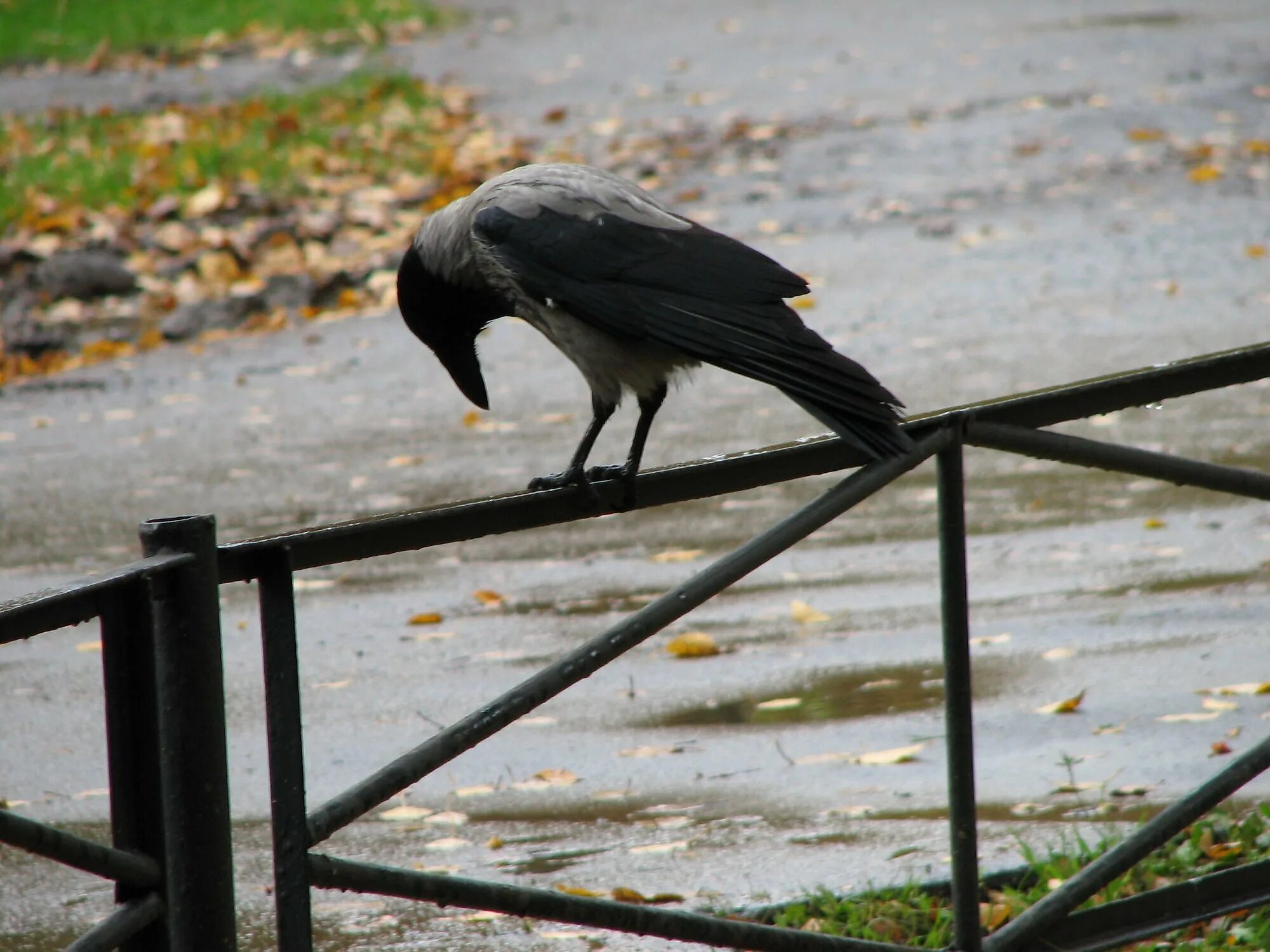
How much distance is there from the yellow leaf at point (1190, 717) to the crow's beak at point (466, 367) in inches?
94.7

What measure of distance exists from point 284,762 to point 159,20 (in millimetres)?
23801

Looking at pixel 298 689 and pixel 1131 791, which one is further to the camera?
pixel 1131 791

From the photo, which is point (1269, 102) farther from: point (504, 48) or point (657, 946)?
point (657, 946)

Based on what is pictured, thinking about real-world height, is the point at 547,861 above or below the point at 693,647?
below

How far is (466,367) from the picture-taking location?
4070 mm

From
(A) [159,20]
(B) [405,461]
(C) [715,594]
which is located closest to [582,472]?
(C) [715,594]

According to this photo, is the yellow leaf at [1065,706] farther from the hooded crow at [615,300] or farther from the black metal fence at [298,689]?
the black metal fence at [298,689]

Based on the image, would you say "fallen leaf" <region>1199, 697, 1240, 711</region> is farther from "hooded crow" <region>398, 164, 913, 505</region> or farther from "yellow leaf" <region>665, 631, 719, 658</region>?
"hooded crow" <region>398, 164, 913, 505</region>

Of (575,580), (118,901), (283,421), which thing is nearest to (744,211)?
(283,421)

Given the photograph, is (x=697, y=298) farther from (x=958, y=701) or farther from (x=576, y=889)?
(x=576, y=889)

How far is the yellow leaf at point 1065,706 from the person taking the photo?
532 cm

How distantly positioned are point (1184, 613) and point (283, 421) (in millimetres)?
5394

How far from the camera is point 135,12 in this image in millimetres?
24812

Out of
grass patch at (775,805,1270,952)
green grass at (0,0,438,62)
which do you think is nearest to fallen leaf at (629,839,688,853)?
grass patch at (775,805,1270,952)
